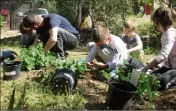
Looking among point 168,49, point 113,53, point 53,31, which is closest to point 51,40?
point 53,31

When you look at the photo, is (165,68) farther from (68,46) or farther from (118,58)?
(68,46)

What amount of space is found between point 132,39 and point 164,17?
1849mm

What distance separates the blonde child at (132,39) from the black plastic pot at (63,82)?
6.28 feet

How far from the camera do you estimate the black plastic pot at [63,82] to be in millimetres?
3596

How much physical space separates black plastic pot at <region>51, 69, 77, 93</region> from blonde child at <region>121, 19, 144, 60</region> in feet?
6.28

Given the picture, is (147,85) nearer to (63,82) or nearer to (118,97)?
(118,97)

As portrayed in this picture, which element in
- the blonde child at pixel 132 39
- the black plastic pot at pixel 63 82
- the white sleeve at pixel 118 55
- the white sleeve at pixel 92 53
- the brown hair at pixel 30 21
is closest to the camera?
the black plastic pot at pixel 63 82

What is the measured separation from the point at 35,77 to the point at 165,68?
5.28ft

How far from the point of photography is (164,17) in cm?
396

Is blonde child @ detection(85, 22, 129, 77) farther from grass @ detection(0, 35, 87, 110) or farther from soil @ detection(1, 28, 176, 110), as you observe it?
grass @ detection(0, 35, 87, 110)

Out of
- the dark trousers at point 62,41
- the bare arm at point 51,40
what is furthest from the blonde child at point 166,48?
the dark trousers at point 62,41

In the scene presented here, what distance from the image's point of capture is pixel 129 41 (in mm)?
5809

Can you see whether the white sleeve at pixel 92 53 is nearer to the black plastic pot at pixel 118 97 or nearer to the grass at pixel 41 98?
the grass at pixel 41 98

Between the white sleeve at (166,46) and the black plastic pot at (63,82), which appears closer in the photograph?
the black plastic pot at (63,82)
